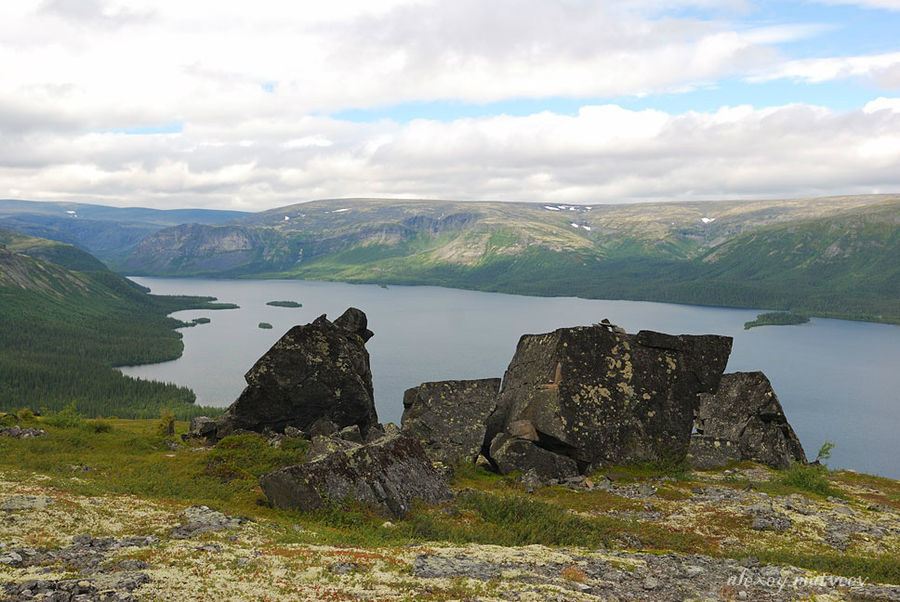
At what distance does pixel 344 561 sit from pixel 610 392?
2133cm

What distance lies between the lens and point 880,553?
2050 centimetres

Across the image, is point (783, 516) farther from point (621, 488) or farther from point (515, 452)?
point (515, 452)

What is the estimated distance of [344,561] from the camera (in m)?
15.6

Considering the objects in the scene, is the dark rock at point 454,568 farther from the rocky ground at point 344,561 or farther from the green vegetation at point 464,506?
the green vegetation at point 464,506

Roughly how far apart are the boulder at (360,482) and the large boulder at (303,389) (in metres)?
15.8

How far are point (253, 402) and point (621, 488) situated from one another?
2432cm

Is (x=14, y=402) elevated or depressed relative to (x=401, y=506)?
depressed

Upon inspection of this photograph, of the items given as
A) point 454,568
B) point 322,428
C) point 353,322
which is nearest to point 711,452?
point 322,428

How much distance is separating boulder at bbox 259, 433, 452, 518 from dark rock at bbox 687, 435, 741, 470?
17489mm

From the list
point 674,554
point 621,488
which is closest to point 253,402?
point 621,488

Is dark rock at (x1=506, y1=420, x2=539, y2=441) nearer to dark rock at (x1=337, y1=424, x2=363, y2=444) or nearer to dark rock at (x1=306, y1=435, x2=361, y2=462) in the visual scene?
dark rock at (x1=306, y1=435, x2=361, y2=462)

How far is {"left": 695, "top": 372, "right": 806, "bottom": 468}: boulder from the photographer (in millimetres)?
37188

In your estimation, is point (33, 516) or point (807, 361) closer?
point (33, 516)

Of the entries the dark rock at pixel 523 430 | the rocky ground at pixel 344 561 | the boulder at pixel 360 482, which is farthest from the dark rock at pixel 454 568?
the dark rock at pixel 523 430
